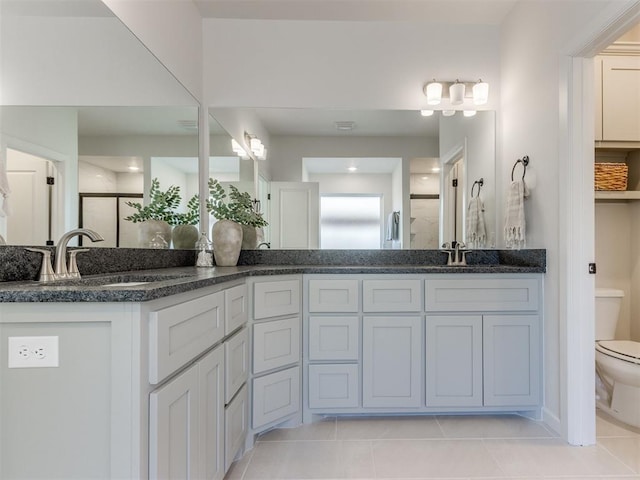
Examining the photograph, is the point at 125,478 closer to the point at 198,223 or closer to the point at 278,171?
the point at 198,223

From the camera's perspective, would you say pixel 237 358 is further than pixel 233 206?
No

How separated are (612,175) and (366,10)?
1.90 meters

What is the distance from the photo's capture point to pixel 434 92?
236 centimetres

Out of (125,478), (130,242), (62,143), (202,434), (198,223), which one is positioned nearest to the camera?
(125,478)

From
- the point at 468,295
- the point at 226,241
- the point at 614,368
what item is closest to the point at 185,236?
the point at 226,241

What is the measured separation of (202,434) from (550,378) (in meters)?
1.77

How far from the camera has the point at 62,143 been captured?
4.14ft

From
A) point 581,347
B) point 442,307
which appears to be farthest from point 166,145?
point 581,347

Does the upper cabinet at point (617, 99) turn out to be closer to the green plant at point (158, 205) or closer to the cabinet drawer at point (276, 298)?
the cabinet drawer at point (276, 298)

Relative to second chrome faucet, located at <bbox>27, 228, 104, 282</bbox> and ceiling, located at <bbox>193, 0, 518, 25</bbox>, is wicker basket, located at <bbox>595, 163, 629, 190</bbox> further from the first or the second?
second chrome faucet, located at <bbox>27, 228, 104, 282</bbox>

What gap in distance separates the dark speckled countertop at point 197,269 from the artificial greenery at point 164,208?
181 millimetres

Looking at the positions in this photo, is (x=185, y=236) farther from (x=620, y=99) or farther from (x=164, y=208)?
(x=620, y=99)

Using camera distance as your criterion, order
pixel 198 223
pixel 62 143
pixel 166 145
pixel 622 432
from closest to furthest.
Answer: pixel 62 143 → pixel 622 432 → pixel 166 145 → pixel 198 223

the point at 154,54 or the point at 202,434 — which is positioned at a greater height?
the point at 154,54
